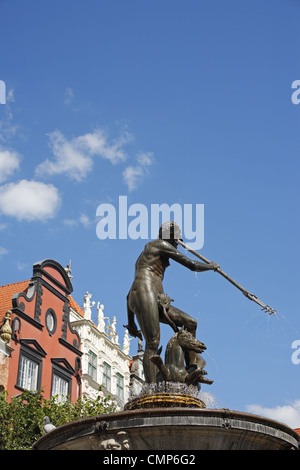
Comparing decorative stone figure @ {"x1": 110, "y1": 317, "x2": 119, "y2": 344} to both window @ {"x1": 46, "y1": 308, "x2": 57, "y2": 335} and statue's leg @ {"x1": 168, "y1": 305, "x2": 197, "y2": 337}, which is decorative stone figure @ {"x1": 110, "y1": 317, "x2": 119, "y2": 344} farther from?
statue's leg @ {"x1": 168, "y1": 305, "x2": 197, "y2": 337}

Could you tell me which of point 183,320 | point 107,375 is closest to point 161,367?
point 183,320

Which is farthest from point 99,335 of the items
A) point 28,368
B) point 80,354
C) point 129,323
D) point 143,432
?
point 143,432

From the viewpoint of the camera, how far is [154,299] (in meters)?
10.3

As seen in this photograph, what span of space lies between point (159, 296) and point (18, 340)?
60.6ft

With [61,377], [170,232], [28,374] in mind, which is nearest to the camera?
[170,232]

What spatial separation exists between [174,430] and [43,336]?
22877 mm

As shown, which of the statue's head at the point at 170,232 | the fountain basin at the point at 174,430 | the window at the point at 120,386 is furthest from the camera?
the window at the point at 120,386

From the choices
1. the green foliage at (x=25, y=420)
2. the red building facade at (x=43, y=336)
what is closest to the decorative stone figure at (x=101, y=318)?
the red building facade at (x=43, y=336)

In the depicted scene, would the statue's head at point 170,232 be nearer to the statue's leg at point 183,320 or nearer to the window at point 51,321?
the statue's leg at point 183,320

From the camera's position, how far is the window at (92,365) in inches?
1358

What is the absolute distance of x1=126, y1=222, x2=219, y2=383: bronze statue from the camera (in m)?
10.1

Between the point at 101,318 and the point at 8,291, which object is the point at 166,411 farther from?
the point at 101,318
